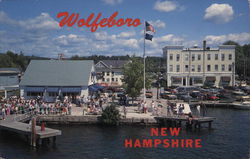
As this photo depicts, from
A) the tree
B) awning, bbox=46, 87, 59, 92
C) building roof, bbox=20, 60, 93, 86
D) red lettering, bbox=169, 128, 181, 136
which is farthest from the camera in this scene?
building roof, bbox=20, 60, 93, 86

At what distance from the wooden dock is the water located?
99cm

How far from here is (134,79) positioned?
124ft

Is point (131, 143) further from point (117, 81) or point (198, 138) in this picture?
point (117, 81)

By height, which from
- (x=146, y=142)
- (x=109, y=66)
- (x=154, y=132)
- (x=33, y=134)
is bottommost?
(x=146, y=142)

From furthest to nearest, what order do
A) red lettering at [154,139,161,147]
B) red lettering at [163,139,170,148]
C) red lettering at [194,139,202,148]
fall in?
red lettering at [154,139,161,147], red lettering at [194,139,202,148], red lettering at [163,139,170,148]

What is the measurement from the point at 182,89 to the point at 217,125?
86.9 feet

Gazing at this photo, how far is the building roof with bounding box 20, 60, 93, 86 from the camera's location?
134 ft

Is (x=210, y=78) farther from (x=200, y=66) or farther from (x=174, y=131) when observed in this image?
(x=174, y=131)

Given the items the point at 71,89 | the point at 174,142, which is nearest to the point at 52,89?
the point at 71,89

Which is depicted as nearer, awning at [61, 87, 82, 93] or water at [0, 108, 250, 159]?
water at [0, 108, 250, 159]

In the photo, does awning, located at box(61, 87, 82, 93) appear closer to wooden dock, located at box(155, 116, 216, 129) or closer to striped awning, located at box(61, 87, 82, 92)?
striped awning, located at box(61, 87, 82, 92)

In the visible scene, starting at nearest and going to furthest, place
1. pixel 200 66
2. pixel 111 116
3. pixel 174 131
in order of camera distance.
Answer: pixel 174 131, pixel 111 116, pixel 200 66

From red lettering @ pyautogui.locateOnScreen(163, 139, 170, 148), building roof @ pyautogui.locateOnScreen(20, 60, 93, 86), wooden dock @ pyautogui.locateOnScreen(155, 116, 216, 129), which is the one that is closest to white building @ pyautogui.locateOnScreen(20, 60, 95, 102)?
building roof @ pyautogui.locateOnScreen(20, 60, 93, 86)

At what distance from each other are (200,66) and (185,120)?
137 feet
